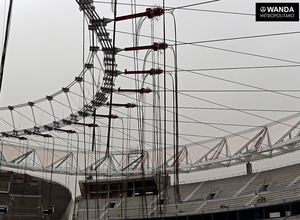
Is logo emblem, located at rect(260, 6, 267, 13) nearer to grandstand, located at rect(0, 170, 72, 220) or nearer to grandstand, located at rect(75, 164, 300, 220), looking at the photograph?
grandstand, located at rect(75, 164, 300, 220)

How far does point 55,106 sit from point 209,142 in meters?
15.3

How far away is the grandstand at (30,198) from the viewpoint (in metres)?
36.1

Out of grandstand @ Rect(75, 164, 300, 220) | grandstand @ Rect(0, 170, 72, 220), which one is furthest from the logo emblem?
grandstand @ Rect(0, 170, 72, 220)

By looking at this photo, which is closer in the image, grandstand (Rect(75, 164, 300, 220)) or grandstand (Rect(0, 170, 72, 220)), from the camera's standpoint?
grandstand (Rect(75, 164, 300, 220))

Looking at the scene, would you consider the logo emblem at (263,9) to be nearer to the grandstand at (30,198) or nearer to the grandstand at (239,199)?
the grandstand at (239,199)

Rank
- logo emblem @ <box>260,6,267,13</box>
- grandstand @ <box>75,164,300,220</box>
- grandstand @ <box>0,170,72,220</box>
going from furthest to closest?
grandstand @ <box>0,170,72,220</box> < grandstand @ <box>75,164,300,220</box> < logo emblem @ <box>260,6,267,13</box>

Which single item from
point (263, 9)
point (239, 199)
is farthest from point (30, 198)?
point (263, 9)

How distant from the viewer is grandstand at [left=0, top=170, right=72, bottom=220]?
36125mm

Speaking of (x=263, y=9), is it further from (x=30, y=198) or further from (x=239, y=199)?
(x=30, y=198)

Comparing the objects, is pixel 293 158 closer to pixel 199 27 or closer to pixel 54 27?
pixel 199 27

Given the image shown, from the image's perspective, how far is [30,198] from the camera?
1506 inches

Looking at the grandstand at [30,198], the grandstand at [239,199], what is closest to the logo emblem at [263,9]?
the grandstand at [239,199]

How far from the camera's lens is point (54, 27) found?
27.5 m

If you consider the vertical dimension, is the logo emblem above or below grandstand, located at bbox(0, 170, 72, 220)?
above
